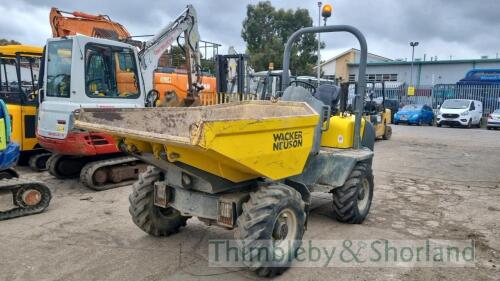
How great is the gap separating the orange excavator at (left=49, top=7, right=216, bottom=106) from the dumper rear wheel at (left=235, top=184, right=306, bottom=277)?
542 cm

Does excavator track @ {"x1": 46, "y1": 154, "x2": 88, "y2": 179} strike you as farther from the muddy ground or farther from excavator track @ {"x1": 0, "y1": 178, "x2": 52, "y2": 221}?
excavator track @ {"x1": 0, "y1": 178, "x2": 52, "y2": 221}

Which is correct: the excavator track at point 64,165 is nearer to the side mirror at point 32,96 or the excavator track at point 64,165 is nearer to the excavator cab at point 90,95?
the excavator cab at point 90,95

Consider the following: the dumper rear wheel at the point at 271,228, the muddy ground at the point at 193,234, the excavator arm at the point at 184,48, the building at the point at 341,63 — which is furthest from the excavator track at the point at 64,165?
the building at the point at 341,63

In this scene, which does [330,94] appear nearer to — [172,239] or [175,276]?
[172,239]

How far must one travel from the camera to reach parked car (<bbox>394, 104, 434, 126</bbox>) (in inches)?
943

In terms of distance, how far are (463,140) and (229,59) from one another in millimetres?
9937

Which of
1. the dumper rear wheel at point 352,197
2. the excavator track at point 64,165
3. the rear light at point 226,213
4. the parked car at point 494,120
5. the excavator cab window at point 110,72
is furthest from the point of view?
the parked car at point 494,120

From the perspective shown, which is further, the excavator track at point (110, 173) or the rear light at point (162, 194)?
the excavator track at point (110, 173)

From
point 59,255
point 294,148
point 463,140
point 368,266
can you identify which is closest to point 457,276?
point 368,266

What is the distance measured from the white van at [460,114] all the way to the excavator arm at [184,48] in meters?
17.0

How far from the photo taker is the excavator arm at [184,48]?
8.59m

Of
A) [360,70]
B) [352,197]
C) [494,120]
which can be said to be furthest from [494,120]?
[352,197]

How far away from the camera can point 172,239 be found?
4.92 meters

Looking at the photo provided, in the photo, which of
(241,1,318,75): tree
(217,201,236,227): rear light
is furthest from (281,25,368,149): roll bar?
(241,1,318,75): tree
